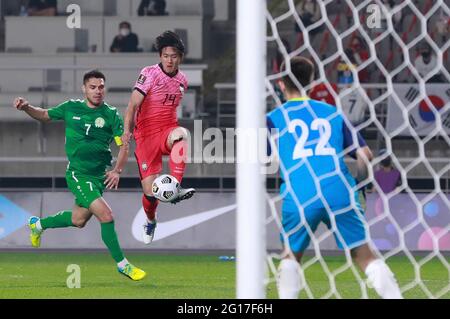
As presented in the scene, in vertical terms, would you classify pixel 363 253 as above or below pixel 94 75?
below

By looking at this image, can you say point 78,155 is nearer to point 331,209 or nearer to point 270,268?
point 331,209

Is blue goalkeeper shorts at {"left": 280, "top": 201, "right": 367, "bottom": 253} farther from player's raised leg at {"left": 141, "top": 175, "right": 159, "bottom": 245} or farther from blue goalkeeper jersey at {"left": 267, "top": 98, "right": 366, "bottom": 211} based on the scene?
player's raised leg at {"left": 141, "top": 175, "right": 159, "bottom": 245}

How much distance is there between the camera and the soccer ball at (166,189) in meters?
9.10

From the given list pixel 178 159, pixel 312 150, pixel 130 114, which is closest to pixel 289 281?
pixel 312 150

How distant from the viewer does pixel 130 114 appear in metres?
8.88

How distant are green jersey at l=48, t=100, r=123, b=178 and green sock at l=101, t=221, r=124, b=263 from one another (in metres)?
A: 0.48

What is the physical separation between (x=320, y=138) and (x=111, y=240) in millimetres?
3432

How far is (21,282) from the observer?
8.59 metres

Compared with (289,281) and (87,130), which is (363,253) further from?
(87,130)

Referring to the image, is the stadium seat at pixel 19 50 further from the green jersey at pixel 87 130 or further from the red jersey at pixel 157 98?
the green jersey at pixel 87 130

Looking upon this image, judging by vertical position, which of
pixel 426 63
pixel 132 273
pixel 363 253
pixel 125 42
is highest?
pixel 125 42

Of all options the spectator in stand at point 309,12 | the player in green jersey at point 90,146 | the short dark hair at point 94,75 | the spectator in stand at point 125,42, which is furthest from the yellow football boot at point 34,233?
the spectator in stand at point 125,42

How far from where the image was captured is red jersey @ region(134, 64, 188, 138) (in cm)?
920
